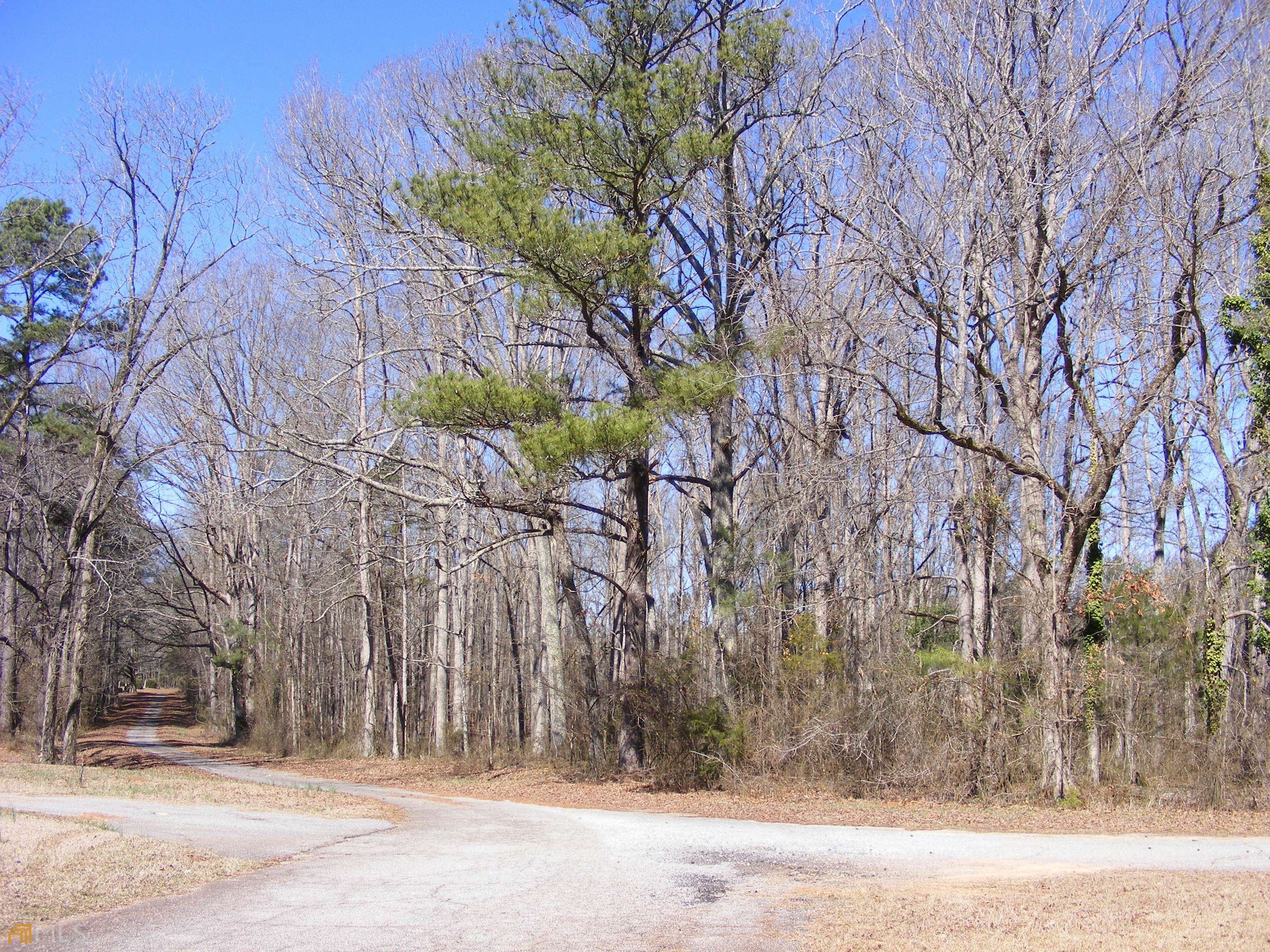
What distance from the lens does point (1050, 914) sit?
6238 mm

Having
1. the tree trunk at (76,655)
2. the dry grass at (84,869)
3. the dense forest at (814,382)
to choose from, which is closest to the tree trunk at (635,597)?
the dense forest at (814,382)

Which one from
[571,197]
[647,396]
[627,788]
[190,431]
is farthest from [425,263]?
[627,788]

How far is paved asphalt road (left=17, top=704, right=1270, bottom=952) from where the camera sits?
18.3 ft

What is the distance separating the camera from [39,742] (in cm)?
1914

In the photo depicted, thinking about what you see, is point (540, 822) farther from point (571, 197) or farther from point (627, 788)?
point (571, 197)

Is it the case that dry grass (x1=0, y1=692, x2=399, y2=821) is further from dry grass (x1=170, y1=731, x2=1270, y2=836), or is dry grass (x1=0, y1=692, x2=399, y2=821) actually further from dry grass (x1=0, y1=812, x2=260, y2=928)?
dry grass (x1=0, y1=812, x2=260, y2=928)

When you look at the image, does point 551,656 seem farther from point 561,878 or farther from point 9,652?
point 9,652

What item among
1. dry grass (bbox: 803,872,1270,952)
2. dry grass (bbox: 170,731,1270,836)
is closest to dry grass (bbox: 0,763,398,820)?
dry grass (bbox: 170,731,1270,836)

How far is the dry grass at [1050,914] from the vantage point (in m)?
5.52

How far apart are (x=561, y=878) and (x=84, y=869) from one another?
360 centimetres

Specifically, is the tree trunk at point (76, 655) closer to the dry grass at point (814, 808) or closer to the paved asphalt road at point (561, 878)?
the dry grass at point (814, 808)

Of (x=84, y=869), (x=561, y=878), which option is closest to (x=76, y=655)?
(x=84, y=869)

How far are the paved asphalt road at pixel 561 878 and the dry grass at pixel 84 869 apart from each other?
23 centimetres

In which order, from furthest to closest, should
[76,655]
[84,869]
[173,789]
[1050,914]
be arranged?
1. [76,655]
2. [173,789]
3. [84,869]
4. [1050,914]
